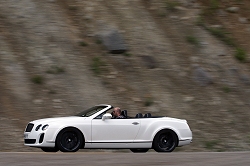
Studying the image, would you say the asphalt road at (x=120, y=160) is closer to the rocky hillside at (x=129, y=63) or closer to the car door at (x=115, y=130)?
the car door at (x=115, y=130)

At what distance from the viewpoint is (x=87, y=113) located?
595 inches

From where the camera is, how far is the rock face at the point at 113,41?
23.7 m

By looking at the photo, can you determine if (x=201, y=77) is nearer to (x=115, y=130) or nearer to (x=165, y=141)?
(x=165, y=141)

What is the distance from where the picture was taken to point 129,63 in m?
23.5

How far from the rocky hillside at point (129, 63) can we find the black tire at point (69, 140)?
4016mm

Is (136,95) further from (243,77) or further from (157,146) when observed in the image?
(157,146)

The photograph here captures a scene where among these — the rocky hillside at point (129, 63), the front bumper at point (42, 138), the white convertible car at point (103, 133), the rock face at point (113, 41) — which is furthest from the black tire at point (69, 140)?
the rock face at point (113, 41)

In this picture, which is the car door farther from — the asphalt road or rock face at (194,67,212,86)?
rock face at (194,67,212,86)

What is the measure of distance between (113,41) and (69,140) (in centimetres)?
1005

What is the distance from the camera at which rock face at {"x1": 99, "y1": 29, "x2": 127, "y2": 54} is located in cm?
2372

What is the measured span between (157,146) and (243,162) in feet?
13.0

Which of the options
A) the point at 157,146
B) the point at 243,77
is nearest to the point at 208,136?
the point at 243,77

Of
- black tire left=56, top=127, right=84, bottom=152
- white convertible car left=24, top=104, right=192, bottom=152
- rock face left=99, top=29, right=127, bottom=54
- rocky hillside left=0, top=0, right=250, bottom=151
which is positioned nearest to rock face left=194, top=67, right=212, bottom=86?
rocky hillside left=0, top=0, right=250, bottom=151

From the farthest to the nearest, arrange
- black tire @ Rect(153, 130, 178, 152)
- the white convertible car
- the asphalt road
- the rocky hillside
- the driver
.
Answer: the rocky hillside
black tire @ Rect(153, 130, 178, 152)
the driver
the white convertible car
the asphalt road
